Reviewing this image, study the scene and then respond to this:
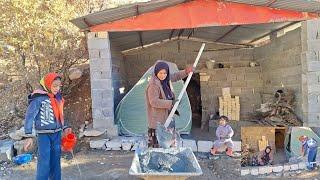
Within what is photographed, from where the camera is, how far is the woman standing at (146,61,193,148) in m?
4.88

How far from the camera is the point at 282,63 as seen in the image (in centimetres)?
904

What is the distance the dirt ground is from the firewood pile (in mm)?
2456

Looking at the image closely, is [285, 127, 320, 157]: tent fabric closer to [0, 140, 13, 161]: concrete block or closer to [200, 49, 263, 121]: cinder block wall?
[200, 49, 263, 121]: cinder block wall

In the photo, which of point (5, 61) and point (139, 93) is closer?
point (139, 93)

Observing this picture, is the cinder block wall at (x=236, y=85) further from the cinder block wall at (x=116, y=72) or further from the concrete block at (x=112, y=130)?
the concrete block at (x=112, y=130)

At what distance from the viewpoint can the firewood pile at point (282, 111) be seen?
838 cm

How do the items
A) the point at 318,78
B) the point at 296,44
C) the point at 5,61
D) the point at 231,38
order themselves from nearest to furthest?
1. the point at 318,78
2. the point at 296,44
3. the point at 5,61
4. the point at 231,38

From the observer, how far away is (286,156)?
7.41m

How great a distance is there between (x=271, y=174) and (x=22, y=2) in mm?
5997

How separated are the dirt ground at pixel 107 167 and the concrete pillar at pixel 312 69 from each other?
1.94 m

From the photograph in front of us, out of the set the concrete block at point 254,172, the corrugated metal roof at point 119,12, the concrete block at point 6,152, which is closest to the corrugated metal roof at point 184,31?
the corrugated metal roof at point 119,12

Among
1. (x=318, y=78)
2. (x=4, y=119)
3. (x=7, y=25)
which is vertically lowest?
(x=4, y=119)

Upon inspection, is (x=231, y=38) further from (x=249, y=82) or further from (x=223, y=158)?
(x=223, y=158)

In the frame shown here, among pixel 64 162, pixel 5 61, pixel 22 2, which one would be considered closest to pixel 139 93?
pixel 64 162
